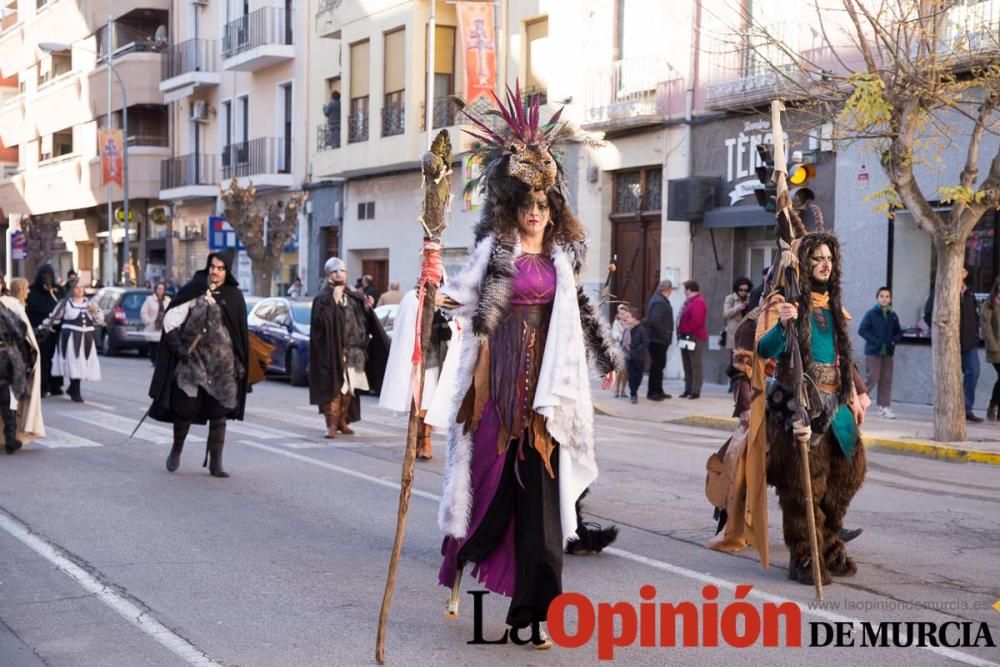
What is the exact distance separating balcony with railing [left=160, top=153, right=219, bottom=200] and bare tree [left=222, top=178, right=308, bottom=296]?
5.95 metres

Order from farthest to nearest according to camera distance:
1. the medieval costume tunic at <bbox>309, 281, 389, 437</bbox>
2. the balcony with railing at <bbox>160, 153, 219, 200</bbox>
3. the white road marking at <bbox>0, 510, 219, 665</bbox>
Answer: the balcony with railing at <bbox>160, 153, 219, 200</bbox>
the medieval costume tunic at <bbox>309, 281, 389, 437</bbox>
the white road marking at <bbox>0, 510, 219, 665</bbox>

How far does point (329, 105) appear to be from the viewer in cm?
3528

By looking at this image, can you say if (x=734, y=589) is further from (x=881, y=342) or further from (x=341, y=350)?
(x=881, y=342)

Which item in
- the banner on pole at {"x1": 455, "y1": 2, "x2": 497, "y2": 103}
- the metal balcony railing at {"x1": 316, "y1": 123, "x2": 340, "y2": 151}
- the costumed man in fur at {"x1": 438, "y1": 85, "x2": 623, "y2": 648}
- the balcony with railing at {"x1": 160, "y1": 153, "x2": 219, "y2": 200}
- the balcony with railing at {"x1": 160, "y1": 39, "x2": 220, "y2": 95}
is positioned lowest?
the costumed man in fur at {"x1": 438, "y1": 85, "x2": 623, "y2": 648}

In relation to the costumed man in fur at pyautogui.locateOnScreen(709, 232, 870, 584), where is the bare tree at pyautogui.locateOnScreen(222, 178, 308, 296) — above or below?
above

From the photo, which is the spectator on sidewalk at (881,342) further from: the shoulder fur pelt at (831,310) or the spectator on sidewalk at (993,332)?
the shoulder fur pelt at (831,310)

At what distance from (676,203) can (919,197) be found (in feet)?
28.3

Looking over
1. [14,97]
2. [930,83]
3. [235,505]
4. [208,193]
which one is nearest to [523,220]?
[235,505]

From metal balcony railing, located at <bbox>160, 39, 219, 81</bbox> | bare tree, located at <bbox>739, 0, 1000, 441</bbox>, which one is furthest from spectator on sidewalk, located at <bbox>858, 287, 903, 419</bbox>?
metal balcony railing, located at <bbox>160, 39, 219, 81</bbox>

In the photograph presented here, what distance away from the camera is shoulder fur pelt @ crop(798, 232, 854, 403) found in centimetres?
755

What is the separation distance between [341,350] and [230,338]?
9.96 ft

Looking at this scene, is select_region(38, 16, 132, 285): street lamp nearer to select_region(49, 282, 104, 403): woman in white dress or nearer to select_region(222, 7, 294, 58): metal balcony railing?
select_region(222, 7, 294, 58): metal balcony railing

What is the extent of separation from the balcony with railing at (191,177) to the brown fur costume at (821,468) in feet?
120

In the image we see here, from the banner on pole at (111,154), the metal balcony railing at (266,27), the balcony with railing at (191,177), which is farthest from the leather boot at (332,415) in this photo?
the banner on pole at (111,154)
